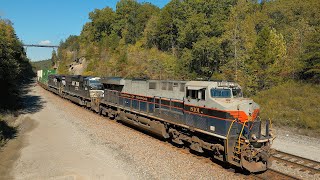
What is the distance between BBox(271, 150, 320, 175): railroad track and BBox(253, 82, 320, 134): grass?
20.7 feet

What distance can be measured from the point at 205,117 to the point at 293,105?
570 inches

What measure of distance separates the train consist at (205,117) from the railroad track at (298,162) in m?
1.05

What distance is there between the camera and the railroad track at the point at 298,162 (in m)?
11.6

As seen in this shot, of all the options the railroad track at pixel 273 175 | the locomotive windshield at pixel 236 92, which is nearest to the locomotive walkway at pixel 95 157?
the railroad track at pixel 273 175

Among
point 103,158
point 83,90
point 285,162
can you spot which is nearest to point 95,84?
point 83,90

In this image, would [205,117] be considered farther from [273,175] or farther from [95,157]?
[95,157]

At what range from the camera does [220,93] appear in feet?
40.5

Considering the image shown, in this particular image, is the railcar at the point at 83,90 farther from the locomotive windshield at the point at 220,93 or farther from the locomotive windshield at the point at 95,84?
the locomotive windshield at the point at 220,93

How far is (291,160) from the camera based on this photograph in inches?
507

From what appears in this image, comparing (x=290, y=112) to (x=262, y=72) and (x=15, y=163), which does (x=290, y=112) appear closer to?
(x=262, y=72)

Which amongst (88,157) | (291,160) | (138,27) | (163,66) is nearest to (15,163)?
(88,157)

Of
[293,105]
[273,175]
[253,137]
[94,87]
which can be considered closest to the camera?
[273,175]

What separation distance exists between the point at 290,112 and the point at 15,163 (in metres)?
19.3

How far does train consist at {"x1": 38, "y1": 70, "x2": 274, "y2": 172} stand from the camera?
11227 mm
